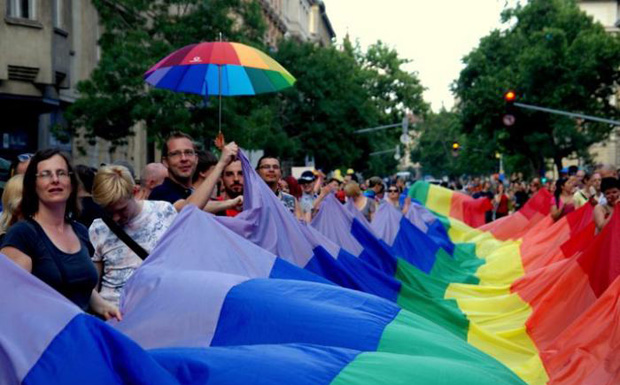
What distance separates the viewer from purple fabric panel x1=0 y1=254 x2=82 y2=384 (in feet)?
11.6

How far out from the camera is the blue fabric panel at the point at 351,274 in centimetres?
826

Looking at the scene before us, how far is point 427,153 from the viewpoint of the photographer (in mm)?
138500

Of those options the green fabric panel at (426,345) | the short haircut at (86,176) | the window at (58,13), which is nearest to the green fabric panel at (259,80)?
the short haircut at (86,176)

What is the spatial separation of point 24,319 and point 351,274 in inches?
198

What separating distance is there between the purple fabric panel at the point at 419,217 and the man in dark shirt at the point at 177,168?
1178 cm

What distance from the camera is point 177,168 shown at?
741 cm

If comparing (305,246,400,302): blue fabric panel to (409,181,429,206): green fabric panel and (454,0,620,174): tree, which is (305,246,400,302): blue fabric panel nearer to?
→ (409,181,429,206): green fabric panel

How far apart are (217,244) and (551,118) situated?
4697 centimetres

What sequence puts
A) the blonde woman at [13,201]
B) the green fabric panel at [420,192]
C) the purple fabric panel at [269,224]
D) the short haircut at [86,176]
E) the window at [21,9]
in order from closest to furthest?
the blonde woman at [13,201], the short haircut at [86,176], the purple fabric panel at [269,224], the window at [21,9], the green fabric panel at [420,192]

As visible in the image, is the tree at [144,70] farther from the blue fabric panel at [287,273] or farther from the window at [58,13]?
the blue fabric panel at [287,273]

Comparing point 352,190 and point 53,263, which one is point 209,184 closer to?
point 53,263

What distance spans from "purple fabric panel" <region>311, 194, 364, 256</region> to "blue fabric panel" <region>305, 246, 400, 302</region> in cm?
223

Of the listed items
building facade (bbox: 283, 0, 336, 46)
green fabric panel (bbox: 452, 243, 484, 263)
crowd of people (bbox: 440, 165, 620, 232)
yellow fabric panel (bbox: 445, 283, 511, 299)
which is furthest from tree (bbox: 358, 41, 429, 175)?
yellow fabric panel (bbox: 445, 283, 511, 299)

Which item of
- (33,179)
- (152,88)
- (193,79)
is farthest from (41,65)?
(33,179)
